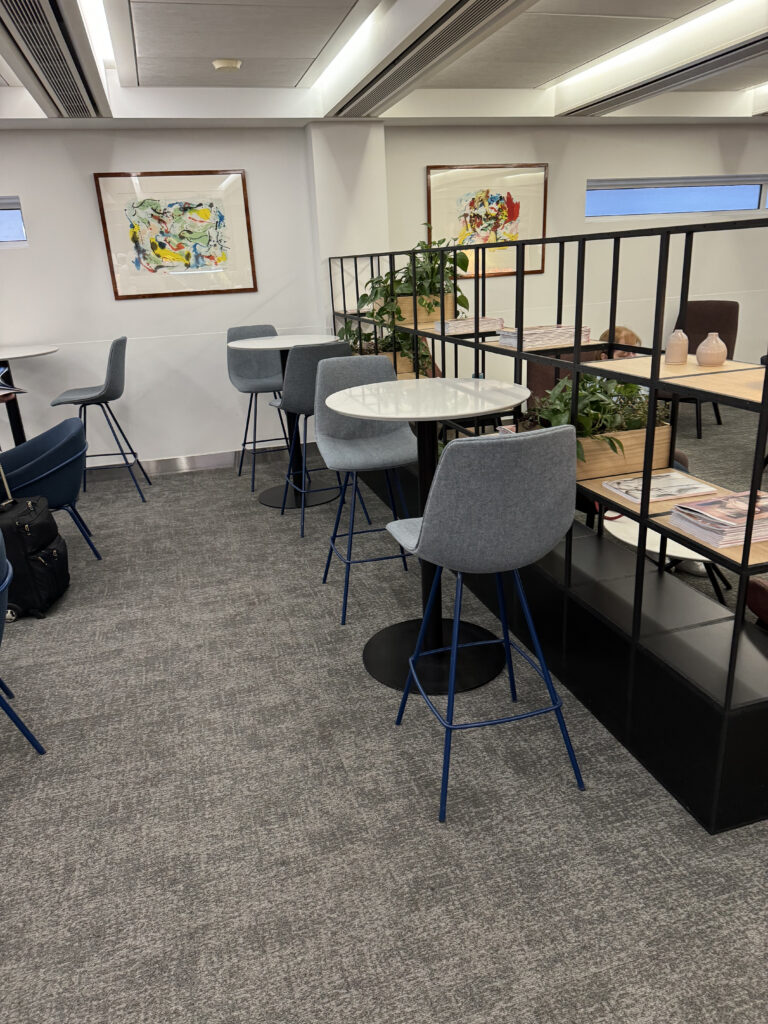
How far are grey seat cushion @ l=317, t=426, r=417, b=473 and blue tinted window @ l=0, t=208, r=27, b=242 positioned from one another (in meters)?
3.21

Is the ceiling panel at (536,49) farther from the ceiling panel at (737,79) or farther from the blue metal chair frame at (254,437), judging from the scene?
the blue metal chair frame at (254,437)

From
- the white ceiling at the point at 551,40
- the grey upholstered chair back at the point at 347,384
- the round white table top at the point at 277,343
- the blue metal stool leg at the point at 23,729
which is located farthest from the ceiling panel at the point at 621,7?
the blue metal stool leg at the point at 23,729

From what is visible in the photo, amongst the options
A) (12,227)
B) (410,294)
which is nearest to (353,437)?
(410,294)

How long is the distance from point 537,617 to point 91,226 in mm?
4254

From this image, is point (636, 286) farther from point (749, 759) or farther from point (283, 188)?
point (749, 759)

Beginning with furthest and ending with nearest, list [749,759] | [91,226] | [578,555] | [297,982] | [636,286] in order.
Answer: [636,286], [91,226], [578,555], [749,759], [297,982]

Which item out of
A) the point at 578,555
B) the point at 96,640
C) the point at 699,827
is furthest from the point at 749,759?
the point at 96,640

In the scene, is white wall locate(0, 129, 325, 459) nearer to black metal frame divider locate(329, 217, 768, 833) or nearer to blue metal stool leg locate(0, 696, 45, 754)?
black metal frame divider locate(329, 217, 768, 833)

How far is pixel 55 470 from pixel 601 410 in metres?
2.54

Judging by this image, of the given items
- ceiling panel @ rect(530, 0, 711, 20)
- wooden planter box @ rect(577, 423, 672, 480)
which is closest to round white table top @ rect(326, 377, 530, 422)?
wooden planter box @ rect(577, 423, 672, 480)

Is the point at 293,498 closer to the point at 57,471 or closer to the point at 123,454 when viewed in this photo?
the point at 123,454

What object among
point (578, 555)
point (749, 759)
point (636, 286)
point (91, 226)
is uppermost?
point (91, 226)

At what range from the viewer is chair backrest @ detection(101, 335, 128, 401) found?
4.41 meters

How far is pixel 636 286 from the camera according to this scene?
609cm
